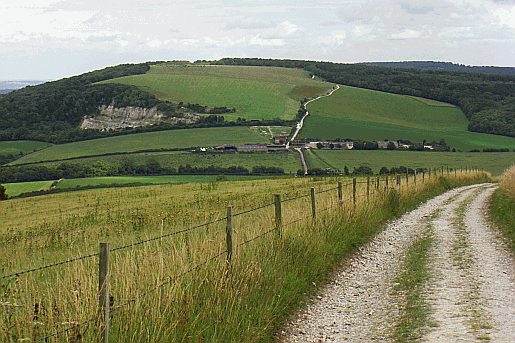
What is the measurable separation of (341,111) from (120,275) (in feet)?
403

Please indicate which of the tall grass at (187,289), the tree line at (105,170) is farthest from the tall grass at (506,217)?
the tree line at (105,170)

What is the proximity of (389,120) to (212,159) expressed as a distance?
2099 inches

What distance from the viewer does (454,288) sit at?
7988mm

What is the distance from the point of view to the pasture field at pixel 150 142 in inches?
3937

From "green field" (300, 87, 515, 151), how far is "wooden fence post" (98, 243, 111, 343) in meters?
99.7

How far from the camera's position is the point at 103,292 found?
4.44m

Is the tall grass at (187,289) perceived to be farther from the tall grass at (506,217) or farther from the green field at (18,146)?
the green field at (18,146)

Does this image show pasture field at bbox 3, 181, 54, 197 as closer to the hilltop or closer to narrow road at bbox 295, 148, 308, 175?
narrow road at bbox 295, 148, 308, 175

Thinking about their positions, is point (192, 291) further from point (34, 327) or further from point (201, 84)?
point (201, 84)

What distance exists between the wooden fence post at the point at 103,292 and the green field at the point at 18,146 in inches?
4383

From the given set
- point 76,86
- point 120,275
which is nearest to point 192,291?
point 120,275

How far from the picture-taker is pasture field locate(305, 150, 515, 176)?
7931cm

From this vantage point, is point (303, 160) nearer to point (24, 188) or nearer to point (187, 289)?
point (24, 188)

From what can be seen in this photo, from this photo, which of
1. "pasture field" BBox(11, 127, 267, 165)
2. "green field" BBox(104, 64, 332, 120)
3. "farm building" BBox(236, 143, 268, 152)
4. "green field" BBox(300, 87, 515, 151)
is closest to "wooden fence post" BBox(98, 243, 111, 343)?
"farm building" BBox(236, 143, 268, 152)
